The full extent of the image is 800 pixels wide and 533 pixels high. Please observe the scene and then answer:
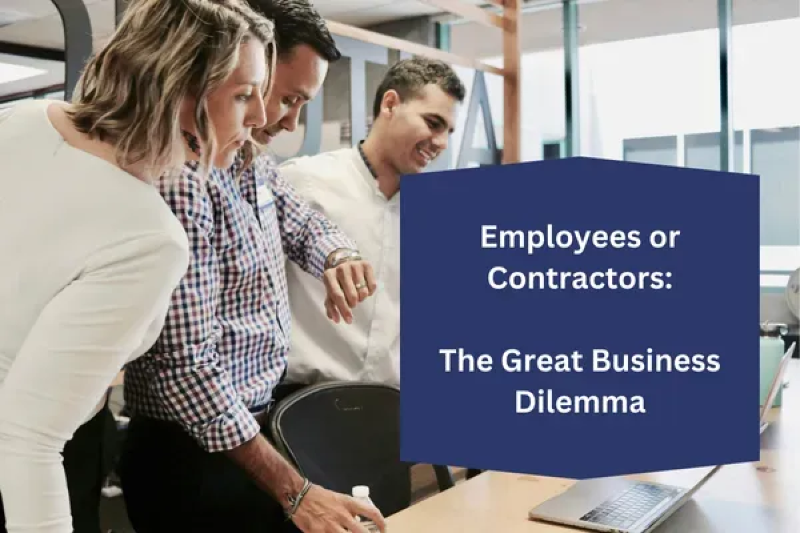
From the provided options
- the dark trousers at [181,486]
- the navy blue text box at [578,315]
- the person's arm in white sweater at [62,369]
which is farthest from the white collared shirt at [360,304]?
the person's arm in white sweater at [62,369]

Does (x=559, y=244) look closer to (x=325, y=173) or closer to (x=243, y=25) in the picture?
(x=243, y=25)

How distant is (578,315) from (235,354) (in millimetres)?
683

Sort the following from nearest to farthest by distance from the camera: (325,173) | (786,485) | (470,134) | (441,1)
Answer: (786,485)
(325,173)
(441,1)
(470,134)

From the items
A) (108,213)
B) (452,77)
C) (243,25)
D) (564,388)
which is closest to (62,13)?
(452,77)

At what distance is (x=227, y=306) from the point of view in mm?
1547

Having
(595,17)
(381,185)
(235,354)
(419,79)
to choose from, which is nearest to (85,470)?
(235,354)

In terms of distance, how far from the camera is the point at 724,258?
1247mm

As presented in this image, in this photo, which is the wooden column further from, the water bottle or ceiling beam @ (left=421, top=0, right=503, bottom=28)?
the water bottle

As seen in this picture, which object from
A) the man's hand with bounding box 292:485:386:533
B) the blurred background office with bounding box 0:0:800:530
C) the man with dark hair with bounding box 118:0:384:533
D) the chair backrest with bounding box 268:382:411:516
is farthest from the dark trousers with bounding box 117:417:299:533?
the blurred background office with bounding box 0:0:800:530

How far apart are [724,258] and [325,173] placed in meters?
1.30

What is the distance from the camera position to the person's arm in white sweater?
84 cm

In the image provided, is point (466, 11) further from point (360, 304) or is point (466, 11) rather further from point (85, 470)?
point (85, 470)

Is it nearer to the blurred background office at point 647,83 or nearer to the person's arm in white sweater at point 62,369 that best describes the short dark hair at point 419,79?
the person's arm in white sweater at point 62,369

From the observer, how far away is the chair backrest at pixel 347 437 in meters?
1.60
